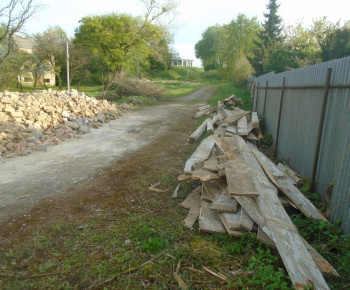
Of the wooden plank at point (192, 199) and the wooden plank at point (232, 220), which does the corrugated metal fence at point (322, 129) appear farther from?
the wooden plank at point (192, 199)

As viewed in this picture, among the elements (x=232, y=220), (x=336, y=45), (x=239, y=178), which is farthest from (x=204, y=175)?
(x=336, y=45)

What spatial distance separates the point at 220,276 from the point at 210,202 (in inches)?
57.4

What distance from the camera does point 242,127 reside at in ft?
27.5

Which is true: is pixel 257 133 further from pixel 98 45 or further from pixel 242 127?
pixel 98 45

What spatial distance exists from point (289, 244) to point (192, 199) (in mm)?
2019

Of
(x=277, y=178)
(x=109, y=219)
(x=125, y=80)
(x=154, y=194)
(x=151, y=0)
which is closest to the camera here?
(x=109, y=219)

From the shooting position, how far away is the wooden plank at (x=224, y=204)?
12.1ft

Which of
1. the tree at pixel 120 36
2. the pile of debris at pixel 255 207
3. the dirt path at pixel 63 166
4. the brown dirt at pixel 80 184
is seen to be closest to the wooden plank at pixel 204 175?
the pile of debris at pixel 255 207

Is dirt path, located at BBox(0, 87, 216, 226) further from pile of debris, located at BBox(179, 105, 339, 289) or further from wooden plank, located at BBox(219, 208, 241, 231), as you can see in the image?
wooden plank, located at BBox(219, 208, 241, 231)

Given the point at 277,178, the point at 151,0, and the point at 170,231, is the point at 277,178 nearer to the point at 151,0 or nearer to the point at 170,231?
the point at 170,231

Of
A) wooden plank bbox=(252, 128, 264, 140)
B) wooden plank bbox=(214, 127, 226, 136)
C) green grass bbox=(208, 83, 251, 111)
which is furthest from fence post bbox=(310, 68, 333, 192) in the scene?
green grass bbox=(208, 83, 251, 111)

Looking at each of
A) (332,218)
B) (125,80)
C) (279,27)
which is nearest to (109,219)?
(332,218)

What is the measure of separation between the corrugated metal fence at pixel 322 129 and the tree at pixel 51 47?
28.2 metres

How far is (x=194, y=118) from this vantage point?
14.4 meters
